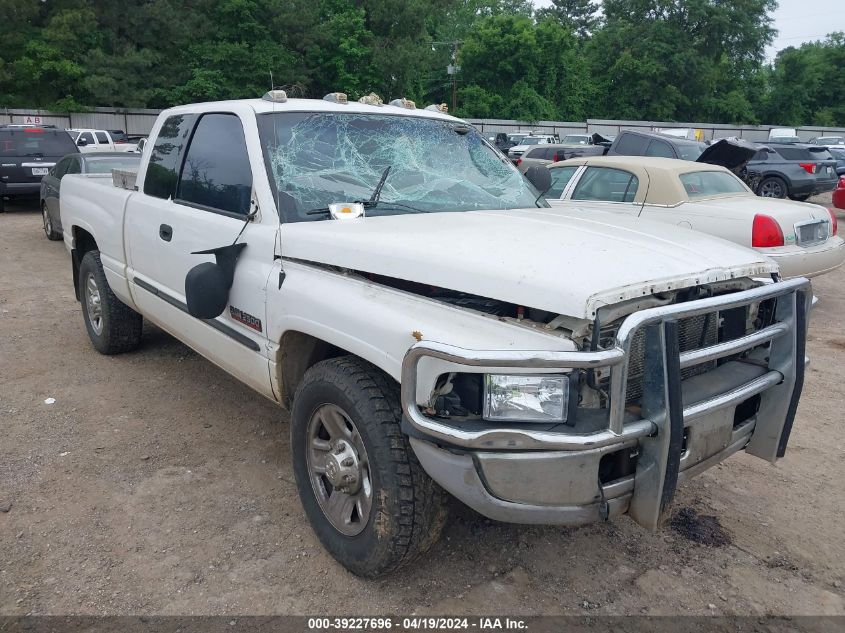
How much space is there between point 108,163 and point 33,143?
5.80 meters

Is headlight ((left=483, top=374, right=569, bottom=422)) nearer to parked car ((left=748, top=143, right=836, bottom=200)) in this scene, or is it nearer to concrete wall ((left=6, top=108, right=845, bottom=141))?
parked car ((left=748, top=143, right=836, bottom=200))

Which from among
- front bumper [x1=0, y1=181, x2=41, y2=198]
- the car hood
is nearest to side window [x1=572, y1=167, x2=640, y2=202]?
the car hood

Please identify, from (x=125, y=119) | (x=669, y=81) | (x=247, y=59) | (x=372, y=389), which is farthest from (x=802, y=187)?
(x=669, y=81)

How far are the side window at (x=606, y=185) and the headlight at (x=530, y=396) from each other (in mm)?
5888

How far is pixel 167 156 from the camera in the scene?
451 cm

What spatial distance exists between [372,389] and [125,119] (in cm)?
3805

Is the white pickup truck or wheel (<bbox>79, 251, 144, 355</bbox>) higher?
the white pickup truck

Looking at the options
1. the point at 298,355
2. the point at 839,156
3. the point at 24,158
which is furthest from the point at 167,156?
the point at 839,156

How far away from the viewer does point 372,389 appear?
2732 mm

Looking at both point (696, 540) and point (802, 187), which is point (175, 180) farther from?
point (802, 187)

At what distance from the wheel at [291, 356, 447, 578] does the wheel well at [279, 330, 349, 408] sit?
23 centimetres

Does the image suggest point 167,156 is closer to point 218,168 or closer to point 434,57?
point 218,168

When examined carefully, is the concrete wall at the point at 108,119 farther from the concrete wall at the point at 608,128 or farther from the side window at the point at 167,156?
the side window at the point at 167,156

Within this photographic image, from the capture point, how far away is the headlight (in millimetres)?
2342
